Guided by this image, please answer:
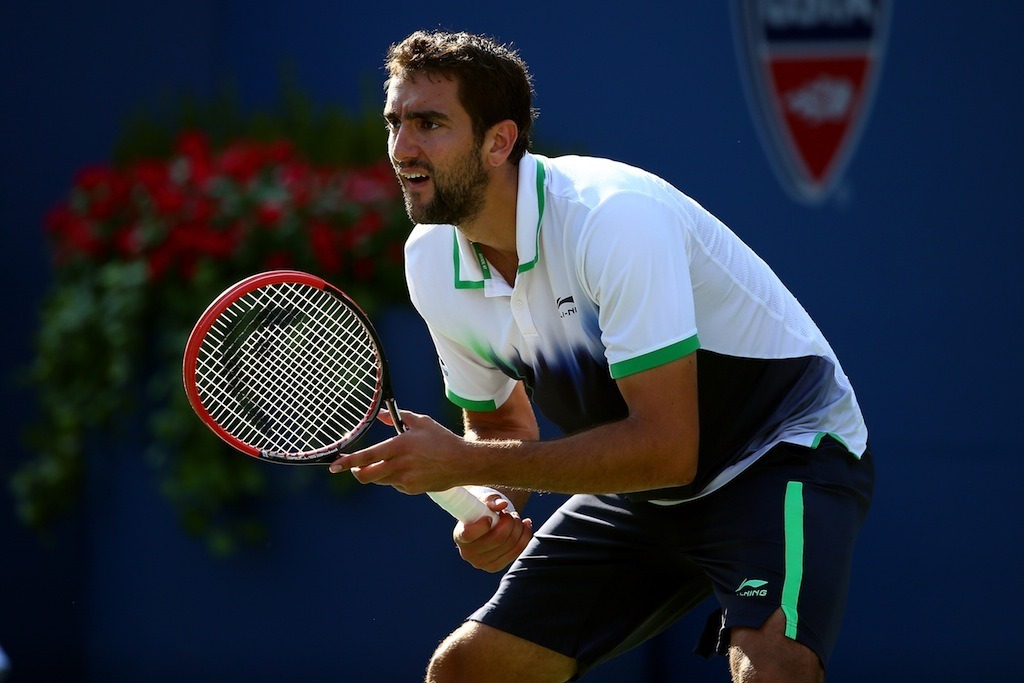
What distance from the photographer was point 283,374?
3.15m

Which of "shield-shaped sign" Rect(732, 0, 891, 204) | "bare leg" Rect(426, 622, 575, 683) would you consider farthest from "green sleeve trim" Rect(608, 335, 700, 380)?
"shield-shaped sign" Rect(732, 0, 891, 204)

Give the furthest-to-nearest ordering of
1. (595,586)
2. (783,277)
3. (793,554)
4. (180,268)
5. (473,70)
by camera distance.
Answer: (783,277)
(180,268)
(595,586)
(473,70)
(793,554)

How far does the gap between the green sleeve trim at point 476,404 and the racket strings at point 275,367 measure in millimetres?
235

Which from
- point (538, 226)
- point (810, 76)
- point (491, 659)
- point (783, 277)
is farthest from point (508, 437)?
point (810, 76)

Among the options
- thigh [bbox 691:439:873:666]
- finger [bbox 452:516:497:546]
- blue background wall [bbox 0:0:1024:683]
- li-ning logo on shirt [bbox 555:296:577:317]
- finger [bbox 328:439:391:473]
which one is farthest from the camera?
blue background wall [bbox 0:0:1024:683]

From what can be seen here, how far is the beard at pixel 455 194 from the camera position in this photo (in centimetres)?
293

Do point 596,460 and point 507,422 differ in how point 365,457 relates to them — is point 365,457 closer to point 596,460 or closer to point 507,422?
point 596,460

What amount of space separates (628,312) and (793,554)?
561mm

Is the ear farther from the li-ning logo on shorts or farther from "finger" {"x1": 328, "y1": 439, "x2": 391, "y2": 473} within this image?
the li-ning logo on shorts

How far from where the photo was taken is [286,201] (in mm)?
4387

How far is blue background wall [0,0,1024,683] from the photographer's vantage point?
176 inches

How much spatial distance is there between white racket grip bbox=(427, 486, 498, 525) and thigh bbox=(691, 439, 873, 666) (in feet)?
1.45

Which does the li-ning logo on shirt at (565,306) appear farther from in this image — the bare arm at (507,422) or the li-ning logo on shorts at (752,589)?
the li-ning logo on shorts at (752,589)

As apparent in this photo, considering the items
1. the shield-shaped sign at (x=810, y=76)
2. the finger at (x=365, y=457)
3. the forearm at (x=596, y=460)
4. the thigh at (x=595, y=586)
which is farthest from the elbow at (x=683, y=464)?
the shield-shaped sign at (x=810, y=76)
